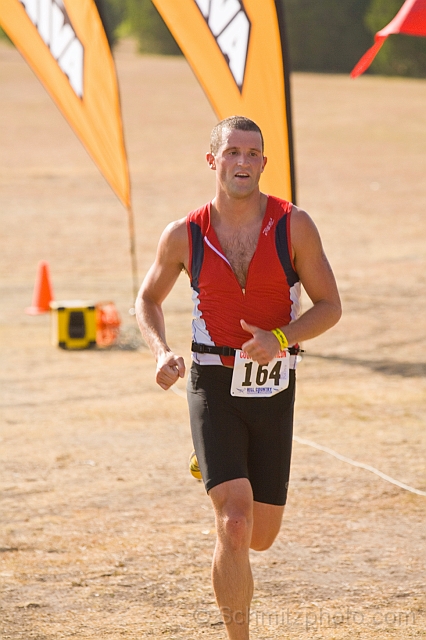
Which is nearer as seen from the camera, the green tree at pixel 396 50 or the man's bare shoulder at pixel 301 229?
the man's bare shoulder at pixel 301 229

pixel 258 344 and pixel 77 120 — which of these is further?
pixel 77 120

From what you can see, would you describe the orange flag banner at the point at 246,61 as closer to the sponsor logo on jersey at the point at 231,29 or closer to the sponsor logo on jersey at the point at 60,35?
the sponsor logo on jersey at the point at 231,29

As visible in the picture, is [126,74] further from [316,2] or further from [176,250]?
[176,250]

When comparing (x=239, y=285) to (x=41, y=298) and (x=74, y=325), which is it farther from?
(x=41, y=298)

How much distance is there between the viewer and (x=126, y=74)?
2089 inches

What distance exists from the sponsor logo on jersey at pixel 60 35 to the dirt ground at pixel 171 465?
291cm

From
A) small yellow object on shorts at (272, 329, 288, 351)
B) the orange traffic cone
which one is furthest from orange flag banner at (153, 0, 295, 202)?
the orange traffic cone

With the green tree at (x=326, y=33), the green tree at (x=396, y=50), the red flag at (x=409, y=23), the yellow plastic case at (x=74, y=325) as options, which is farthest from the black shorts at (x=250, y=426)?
the green tree at (x=326, y=33)

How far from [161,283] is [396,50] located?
50.0 meters

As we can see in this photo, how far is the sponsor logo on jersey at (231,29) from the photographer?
7.95m

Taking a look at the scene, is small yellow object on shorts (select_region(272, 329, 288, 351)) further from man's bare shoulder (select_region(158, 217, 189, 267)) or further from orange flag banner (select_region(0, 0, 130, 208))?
orange flag banner (select_region(0, 0, 130, 208))

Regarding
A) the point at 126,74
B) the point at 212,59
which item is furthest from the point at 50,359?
the point at 126,74

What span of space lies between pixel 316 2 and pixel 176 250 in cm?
5531

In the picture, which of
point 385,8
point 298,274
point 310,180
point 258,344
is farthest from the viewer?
point 385,8
